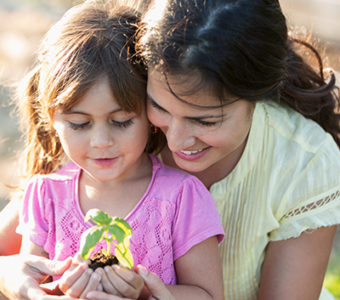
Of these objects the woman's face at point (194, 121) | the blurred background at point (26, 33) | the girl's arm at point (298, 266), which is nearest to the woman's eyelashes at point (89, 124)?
the woman's face at point (194, 121)

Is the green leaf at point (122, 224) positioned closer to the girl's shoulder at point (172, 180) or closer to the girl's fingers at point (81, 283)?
the girl's fingers at point (81, 283)

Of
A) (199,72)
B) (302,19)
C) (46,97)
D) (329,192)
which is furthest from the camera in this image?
(302,19)

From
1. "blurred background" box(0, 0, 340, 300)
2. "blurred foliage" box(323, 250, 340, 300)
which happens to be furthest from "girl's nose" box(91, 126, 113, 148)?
"blurred background" box(0, 0, 340, 300)

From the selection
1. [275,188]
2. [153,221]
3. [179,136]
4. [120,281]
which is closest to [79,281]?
[120,281]

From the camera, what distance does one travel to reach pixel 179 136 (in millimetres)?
2369

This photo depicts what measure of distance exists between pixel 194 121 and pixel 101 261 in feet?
2.15

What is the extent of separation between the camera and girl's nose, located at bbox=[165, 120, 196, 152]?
7.72 feet

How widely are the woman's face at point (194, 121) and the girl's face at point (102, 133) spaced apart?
0.10 m

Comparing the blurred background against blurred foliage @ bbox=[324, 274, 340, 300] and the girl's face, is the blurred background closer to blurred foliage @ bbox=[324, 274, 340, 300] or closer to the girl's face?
blurred foliage @ bbox=[324, 274, 340, 300]

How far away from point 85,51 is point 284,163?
1095 mm

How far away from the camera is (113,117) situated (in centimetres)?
231

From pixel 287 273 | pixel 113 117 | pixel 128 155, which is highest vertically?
pixel 113 117

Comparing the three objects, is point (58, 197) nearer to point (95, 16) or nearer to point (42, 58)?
point (42, 58)

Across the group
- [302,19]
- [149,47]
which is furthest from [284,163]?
[302,19]
